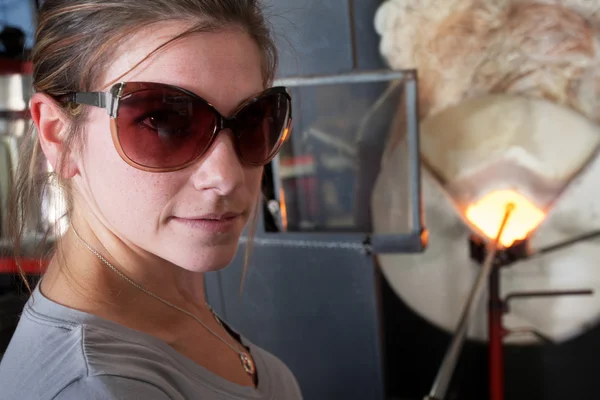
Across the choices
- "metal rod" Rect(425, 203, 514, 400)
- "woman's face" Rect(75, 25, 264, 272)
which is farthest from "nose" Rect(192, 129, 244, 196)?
"metal rod" Rect(425, 203, 514, 400)

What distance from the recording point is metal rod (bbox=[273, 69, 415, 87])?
160cm

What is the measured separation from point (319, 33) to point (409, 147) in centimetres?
54

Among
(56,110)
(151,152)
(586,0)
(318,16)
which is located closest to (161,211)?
(151,152)

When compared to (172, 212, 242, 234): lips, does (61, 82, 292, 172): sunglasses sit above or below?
above

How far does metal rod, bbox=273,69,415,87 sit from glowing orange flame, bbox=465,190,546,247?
670 mm

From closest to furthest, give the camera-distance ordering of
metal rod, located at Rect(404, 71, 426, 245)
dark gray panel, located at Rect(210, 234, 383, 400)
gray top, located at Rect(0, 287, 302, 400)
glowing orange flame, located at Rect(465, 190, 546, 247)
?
1. gray top, located at Rect(0, 287, 302, 400)
2. metal rod, located at Rect(404, 71, 426, 245)
3. dark gray panel, located at Rect(210, 234, 383, 400)
4. glowing orange flame, located at Rect(465, 190, 546, 247)

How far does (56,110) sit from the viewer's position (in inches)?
25.4

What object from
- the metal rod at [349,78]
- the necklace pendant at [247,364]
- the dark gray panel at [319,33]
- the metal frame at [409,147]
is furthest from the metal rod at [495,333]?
the necklace pendant at [247,364]

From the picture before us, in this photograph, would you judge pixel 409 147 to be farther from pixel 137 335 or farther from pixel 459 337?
pixel 137 335

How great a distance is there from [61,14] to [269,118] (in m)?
0.28

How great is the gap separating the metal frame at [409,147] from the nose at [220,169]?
3.44ft

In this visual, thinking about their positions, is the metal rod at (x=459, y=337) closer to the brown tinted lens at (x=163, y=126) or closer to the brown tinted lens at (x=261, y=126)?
the brown tinted lens at (x=261, y=126)

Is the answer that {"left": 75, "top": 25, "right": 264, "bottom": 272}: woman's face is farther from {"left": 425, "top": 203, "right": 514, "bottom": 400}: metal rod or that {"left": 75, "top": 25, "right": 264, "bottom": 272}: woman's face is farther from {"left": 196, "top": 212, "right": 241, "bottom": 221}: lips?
{"left": 425, "top": 203, "right": 514, "bottom": 400}: metal rod

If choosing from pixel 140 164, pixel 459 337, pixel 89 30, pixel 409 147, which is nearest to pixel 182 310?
pixel 140 164
